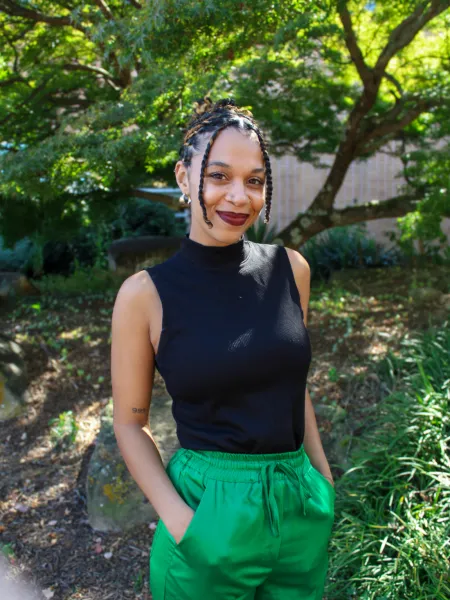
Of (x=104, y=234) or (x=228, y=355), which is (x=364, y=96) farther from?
(x=104, y=234)

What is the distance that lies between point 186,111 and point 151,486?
8.57 feet

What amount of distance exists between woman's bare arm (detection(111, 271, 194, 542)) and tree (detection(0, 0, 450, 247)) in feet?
6.48

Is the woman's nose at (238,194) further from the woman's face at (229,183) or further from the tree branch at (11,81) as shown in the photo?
the tree branch at (11,81)

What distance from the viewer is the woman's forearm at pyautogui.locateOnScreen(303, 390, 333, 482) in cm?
189

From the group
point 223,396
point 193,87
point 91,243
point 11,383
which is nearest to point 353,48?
point 193,87

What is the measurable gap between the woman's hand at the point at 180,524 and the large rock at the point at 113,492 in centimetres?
208

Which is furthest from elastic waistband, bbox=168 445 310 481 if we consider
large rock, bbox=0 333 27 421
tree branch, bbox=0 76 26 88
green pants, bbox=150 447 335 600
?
tree branch, bbox=0 76 26 88

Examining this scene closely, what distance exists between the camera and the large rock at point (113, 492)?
3.57 metres

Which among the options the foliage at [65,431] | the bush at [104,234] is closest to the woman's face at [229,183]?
the foliage at [65,431]

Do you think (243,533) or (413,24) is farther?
(413,24)

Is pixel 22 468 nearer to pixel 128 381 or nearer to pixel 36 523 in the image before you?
pixel 36 523

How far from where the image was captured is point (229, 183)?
171 cm

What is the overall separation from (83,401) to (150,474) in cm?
320

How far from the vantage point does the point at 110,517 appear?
3568 millimetres
